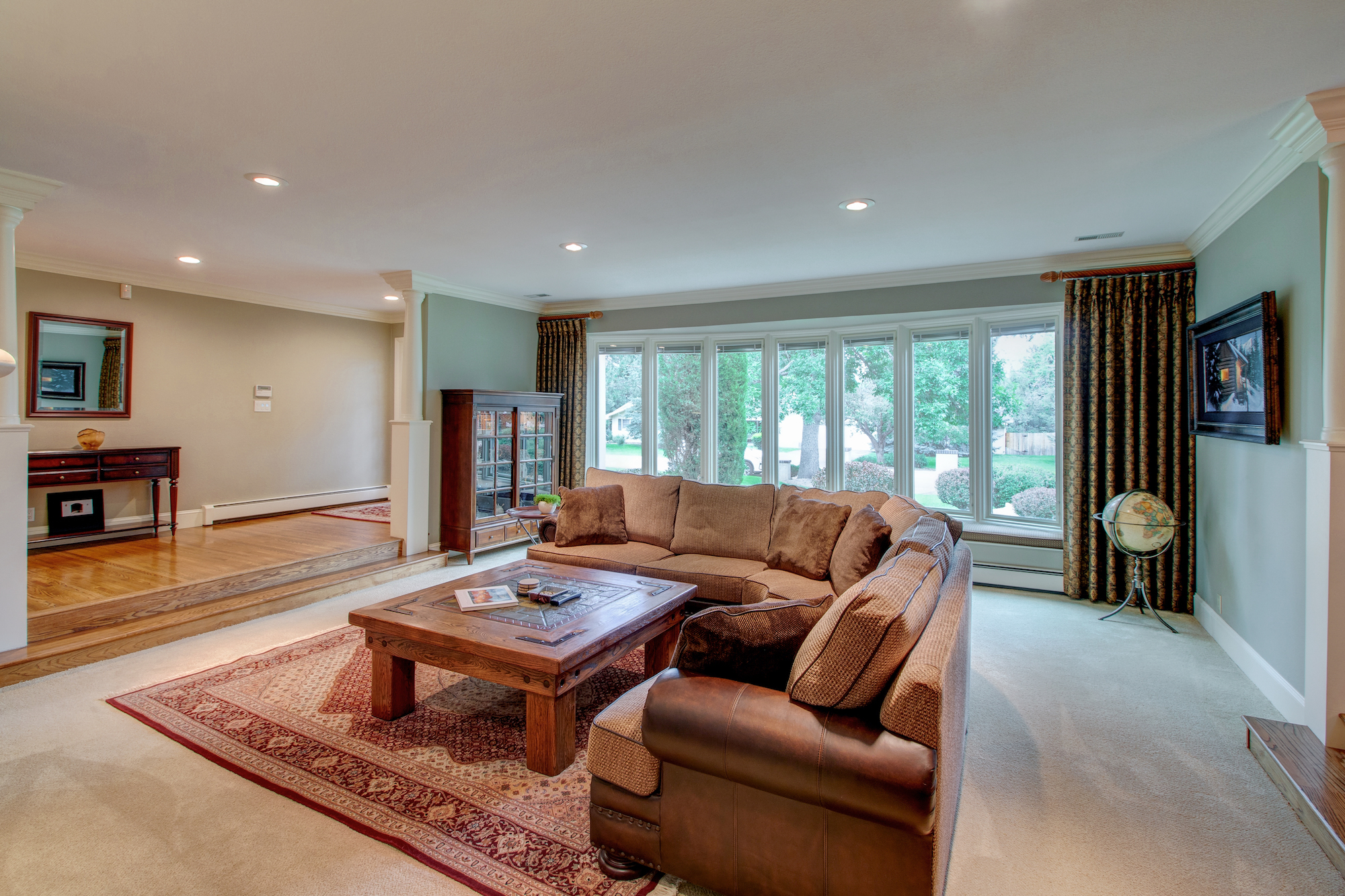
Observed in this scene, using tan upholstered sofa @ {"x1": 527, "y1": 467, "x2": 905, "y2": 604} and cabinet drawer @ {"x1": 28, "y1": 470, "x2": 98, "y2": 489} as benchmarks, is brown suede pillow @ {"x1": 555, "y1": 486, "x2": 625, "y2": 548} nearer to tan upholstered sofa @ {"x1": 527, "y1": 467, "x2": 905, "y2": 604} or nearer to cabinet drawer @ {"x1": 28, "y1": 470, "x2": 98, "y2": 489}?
tan upholstered sofa @ {"x1": 527, "y1": 467, "x2": 905, "y2": 604}

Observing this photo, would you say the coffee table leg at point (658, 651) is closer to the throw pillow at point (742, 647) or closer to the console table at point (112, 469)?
the throw pillow at point (742, 647)

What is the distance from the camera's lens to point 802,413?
602 cm

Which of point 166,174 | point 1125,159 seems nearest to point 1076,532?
point 1125,159

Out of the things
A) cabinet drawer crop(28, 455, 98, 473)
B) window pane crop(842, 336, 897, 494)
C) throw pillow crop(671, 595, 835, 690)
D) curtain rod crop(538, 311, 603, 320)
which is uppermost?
curtain rod crop(538, 311, 603, 320)

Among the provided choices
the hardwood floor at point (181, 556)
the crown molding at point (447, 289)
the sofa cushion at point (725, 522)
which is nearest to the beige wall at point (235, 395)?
the hardwood floor at point (181, 556)

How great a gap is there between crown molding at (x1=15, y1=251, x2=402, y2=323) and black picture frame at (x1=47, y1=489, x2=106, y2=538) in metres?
1.80

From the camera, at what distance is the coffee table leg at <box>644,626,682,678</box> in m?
3.22

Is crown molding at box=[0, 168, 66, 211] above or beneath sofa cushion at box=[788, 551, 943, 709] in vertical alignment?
above

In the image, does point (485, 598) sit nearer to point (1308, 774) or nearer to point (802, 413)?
point (1308, 774)

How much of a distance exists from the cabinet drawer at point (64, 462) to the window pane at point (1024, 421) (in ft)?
23.8

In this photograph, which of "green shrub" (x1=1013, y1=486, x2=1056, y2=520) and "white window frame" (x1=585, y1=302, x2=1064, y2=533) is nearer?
"green shrub" (x1=1013, y1=486, x2=1056, y2=520)

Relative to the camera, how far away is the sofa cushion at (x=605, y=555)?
4141 mm

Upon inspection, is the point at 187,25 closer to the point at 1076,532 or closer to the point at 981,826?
the point at 981,826

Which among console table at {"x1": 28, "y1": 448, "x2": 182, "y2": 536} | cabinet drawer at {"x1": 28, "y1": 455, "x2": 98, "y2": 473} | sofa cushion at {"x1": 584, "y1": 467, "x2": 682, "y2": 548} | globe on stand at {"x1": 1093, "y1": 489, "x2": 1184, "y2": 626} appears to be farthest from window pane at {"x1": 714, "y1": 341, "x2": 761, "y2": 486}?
cabinet drawer at {"x1": 28, "y1": 455, "x2": 98, "y2": 473}
